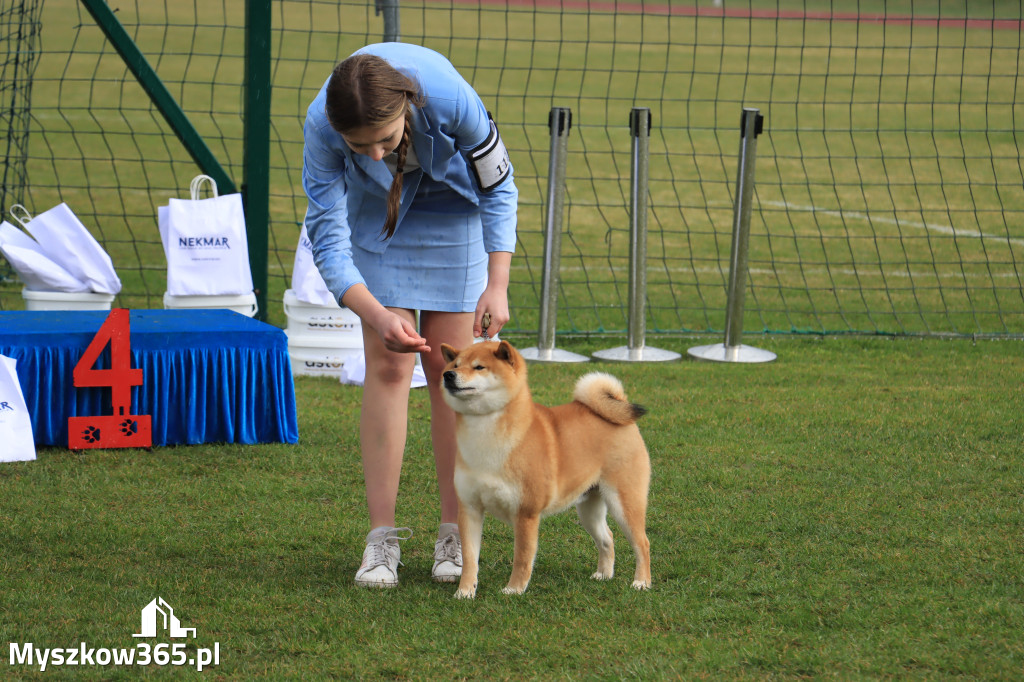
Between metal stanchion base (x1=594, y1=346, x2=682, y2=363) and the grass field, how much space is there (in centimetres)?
53

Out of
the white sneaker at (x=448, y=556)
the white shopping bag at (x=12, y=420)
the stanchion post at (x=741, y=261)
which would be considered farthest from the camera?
the stanchion post at (x=741, y=261)

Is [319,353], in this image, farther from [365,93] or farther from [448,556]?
[365,93]

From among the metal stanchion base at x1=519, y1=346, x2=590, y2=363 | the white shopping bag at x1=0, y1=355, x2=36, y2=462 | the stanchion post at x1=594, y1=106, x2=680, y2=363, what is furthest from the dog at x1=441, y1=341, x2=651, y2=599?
the stanchion post at x1=594, y1=106, x2=680, y2=363

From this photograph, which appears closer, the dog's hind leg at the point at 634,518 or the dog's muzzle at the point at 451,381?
the dog's muzzle at the point at 451,381

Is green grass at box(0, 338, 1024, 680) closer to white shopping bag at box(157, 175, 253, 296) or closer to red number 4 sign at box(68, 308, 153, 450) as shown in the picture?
red number 4 sign at box(68, 308, 153, 450)

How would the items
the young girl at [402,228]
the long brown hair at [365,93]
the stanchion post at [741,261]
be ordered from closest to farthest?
1. the long brown hair at [365,93]
2. the young girl at [402,228]
3. the stanchion post at [741,261]

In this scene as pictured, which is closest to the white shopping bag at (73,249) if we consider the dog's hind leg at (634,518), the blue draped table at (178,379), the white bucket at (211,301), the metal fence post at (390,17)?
the white bucket at (211,301)

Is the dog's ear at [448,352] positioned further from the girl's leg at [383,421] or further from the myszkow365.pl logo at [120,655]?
the myszkow365.pl logo at [120,655]

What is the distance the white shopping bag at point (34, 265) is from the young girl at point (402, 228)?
10.5 ft

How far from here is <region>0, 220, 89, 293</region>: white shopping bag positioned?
226 inches

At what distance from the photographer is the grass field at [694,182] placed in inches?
298

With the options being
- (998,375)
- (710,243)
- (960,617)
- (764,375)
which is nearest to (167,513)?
(960,617)

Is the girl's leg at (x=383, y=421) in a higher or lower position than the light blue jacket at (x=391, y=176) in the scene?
lower

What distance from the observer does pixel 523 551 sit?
3.03 meters
